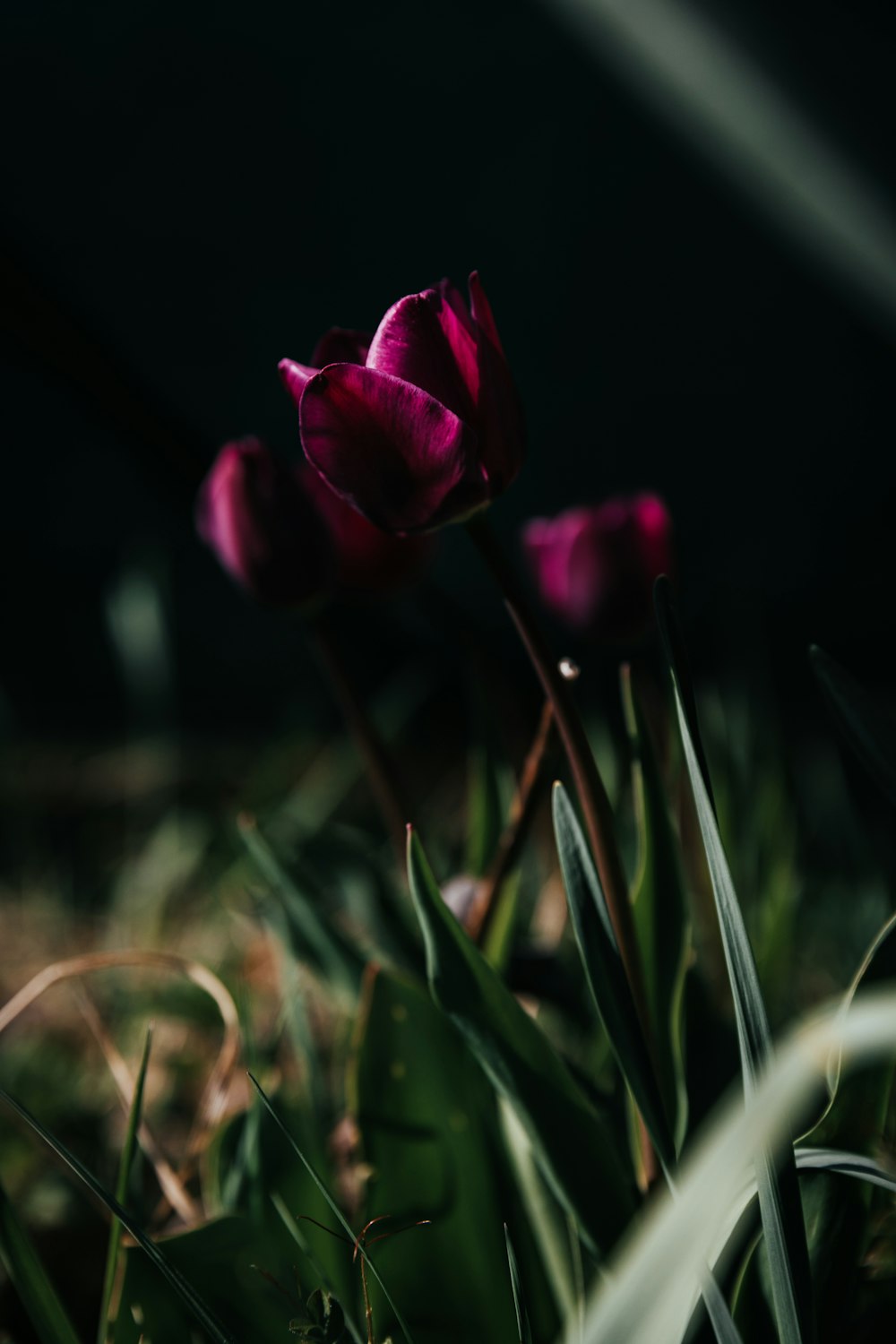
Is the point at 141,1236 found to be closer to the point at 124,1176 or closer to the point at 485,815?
the point at 124,1176

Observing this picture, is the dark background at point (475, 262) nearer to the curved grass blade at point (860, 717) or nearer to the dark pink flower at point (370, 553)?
the dark pink flower at point (370, 553)

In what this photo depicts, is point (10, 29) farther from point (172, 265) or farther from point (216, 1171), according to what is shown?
point (216, 1171)

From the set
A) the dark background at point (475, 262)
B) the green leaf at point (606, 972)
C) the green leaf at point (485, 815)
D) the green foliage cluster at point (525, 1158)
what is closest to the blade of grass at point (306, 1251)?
the green foliage cluster at point (525, 1158)

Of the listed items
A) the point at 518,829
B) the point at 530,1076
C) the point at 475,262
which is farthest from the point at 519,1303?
the point at 475,262

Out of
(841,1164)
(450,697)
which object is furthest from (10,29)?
(841,1164)

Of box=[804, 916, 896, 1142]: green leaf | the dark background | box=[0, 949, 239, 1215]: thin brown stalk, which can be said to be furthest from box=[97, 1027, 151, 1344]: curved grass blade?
the dark background
